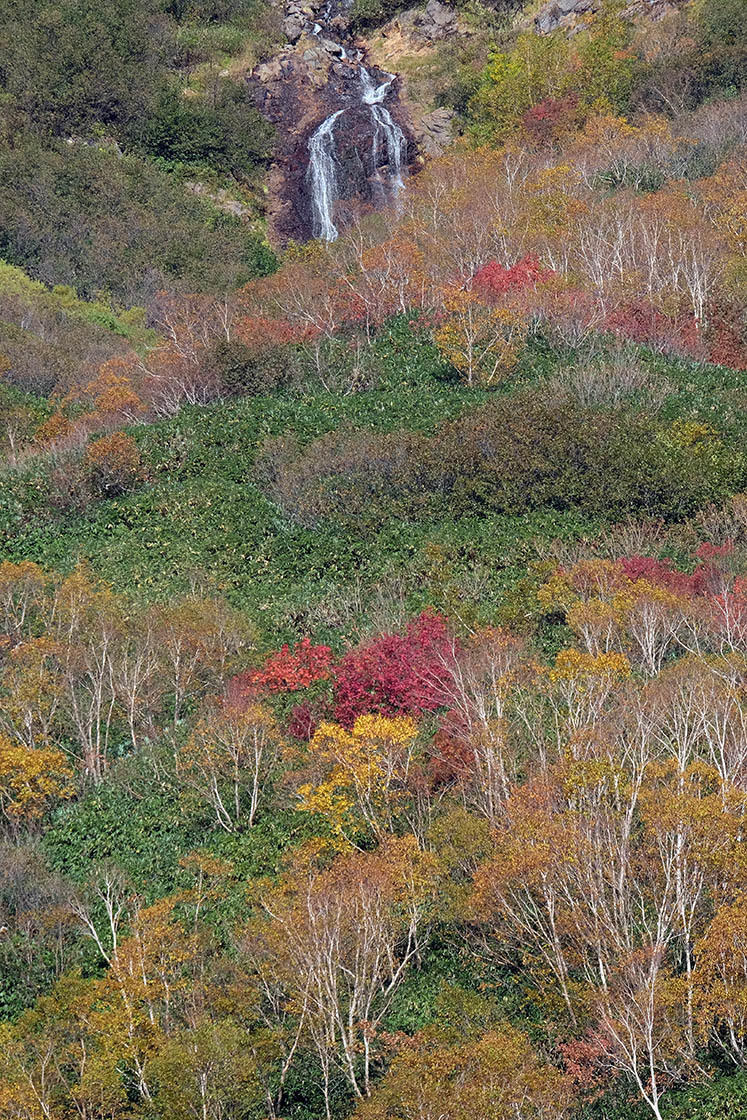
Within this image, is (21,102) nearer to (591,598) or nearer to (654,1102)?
(591,598)

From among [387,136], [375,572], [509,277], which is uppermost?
[387,136]

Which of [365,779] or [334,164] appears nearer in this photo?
[365,779]

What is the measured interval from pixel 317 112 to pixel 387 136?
581 centimetres

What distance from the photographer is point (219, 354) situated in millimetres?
56812

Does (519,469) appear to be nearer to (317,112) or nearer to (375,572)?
(375,572)

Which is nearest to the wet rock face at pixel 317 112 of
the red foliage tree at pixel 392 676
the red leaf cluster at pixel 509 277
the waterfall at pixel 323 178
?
the waterfall at pixel 323 178

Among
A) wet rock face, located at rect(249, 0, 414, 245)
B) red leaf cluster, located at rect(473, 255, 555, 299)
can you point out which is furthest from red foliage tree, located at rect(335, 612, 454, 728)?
wet rock face, located at rect(249, 0, 414, 245)

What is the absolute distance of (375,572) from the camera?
142 ft

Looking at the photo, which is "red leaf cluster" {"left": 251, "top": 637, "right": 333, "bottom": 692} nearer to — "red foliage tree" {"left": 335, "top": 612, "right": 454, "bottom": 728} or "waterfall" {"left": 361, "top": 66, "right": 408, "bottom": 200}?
"red foliage tree" {"left": 335, "top": 612, "right": 454, "bottom": 728}

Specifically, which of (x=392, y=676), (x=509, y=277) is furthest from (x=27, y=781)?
(x=509, y=277)

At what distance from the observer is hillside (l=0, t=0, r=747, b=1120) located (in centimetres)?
2389

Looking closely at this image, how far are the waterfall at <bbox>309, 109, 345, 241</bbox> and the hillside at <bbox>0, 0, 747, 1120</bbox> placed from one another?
13.7 inches

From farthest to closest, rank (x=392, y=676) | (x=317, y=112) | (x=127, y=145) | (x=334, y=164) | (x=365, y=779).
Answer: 1. (x=317, y=112)
2. (x=334, y=164)
3. (x=127, y=145)
4. (x=392, y=676)
5. (x=365, y=779)

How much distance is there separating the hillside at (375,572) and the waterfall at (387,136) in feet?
0.92
